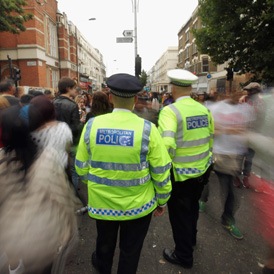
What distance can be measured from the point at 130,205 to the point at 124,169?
30 centimetres

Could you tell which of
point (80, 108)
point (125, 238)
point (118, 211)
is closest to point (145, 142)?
point (118, 211)

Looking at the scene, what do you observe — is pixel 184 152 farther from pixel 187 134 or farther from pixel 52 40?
pixel 52 40

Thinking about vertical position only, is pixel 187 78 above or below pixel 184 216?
above

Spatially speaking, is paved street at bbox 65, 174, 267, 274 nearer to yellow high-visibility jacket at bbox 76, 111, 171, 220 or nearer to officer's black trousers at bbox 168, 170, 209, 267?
officer's black trousers at bbox 168, 170, 209, 267

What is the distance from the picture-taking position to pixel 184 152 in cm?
231

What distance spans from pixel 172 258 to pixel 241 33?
986 centimetres

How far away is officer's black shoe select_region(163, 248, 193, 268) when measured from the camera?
→ 8.19 ft

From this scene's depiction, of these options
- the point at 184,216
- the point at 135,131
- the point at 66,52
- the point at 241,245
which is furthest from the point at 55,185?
the point at 66,52

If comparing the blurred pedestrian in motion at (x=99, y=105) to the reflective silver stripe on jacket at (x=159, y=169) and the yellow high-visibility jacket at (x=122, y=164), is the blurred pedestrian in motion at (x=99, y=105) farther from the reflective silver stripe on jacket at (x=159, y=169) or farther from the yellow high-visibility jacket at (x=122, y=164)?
→ the reflective silver stripe on jacket at (x=159, y=169)

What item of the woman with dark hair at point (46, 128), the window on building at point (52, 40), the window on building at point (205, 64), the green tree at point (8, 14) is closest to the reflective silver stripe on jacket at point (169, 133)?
the woman with dark hair at point (46, 128)

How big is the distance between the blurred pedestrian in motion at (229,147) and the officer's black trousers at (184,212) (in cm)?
68

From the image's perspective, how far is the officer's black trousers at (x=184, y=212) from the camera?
2379mm

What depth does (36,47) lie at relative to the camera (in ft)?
65.2

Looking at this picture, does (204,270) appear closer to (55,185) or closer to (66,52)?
(55,185)
